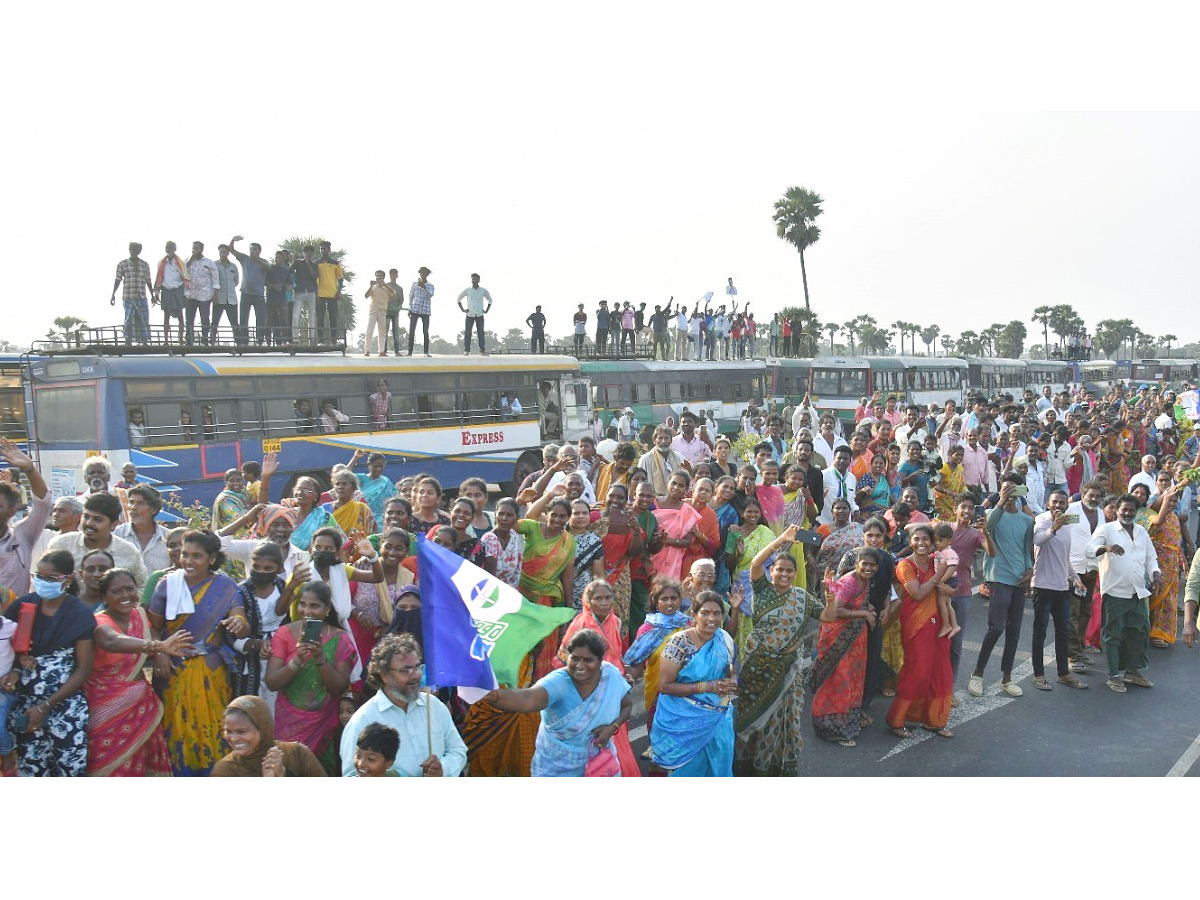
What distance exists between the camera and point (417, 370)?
1485cm

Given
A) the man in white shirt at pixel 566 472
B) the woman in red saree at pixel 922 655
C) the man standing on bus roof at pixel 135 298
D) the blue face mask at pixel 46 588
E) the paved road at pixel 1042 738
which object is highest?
the man standing on bus roof at pixel 135 298

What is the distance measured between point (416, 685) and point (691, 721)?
1.43 metres

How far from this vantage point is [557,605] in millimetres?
5895

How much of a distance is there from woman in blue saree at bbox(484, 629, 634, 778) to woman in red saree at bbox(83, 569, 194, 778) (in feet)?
5.06

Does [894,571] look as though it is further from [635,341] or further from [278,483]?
[635,341]

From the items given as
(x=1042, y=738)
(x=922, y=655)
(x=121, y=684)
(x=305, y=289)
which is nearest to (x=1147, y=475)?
(x=1042, y=738)

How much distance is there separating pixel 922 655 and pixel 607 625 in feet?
7.80

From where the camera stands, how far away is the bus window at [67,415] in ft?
36.1

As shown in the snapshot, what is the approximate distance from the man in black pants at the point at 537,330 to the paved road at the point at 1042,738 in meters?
13.6

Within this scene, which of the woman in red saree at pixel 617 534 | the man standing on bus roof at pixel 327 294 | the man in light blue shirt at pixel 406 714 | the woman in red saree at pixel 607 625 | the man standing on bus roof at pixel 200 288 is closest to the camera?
the man in light blue shirt at pixel 406 714

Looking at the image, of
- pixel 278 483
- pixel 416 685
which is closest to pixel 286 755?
pixel 416 685

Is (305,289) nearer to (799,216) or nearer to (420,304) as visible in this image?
(420,304)

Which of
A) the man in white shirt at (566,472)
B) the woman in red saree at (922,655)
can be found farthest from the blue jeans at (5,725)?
the woman in red saree at (922,655)

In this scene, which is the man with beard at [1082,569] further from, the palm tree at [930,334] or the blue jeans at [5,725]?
the palm tree at [930,334]
